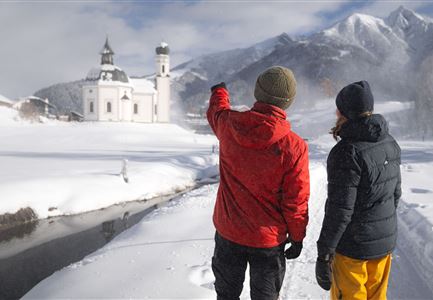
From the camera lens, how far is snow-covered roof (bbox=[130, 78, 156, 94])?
193 feet

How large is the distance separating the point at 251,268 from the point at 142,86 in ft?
195

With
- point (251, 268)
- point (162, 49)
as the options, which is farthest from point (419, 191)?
point (162, 49)

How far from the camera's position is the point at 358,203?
2844 millimetres

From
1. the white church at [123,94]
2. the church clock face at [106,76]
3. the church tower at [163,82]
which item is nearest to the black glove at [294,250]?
the white church at [123,94]

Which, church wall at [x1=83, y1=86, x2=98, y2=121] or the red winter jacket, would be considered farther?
church wall at [x1=83, y1=86, x2=98, y2=121]

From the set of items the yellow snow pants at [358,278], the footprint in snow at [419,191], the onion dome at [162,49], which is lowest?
the footprint in snow at [419,191]

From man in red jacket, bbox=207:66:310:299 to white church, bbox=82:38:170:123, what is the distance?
5318 cm

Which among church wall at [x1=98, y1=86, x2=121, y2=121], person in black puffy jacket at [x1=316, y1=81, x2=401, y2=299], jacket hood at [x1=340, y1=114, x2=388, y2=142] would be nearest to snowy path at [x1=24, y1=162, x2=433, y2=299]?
person in black puffy jacket at [x1=316, y1=81, x2=401, y2=299]

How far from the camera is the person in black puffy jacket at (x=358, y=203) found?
272 centimetres

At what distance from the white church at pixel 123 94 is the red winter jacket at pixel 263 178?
53196mm

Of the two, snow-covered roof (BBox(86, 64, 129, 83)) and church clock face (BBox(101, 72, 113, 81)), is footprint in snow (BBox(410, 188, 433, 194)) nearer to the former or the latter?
snow-covered roof (BBox(86, 64, 129, 83))

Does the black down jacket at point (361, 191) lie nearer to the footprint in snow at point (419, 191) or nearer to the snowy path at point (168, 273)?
the snowy path at point (168, 273)

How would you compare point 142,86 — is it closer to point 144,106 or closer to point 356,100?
point 144,106

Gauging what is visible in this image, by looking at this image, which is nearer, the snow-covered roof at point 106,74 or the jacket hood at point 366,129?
the jacket hood at point 366,129
